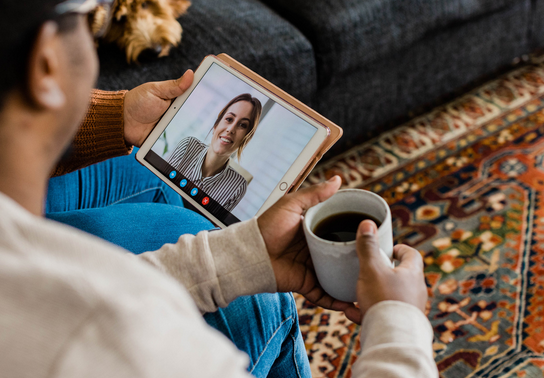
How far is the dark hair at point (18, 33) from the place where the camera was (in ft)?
1.09

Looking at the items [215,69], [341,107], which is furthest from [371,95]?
[215,69]

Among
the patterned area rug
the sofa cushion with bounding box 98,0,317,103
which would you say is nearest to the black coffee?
the patterned area rug

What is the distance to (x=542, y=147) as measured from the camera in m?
1.49

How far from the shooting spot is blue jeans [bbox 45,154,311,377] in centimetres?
67

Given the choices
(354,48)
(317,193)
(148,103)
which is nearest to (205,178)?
(148,103)

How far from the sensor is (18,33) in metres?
0.34

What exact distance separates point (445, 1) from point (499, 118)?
1.50 feet

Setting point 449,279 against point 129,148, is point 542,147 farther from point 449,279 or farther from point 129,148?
point 129,148

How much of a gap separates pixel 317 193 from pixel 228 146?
29 centimetres

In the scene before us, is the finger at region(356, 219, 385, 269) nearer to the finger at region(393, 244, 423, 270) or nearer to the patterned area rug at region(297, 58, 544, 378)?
the finger at region(393, 244, 423, 270)

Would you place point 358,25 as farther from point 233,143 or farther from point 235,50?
point 233,143

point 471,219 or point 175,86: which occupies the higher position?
point 175,86

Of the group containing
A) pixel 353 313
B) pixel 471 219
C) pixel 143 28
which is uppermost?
pixel 143 28

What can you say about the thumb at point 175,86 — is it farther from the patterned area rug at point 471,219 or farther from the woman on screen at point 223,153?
the patterned area rug at point 471,219
